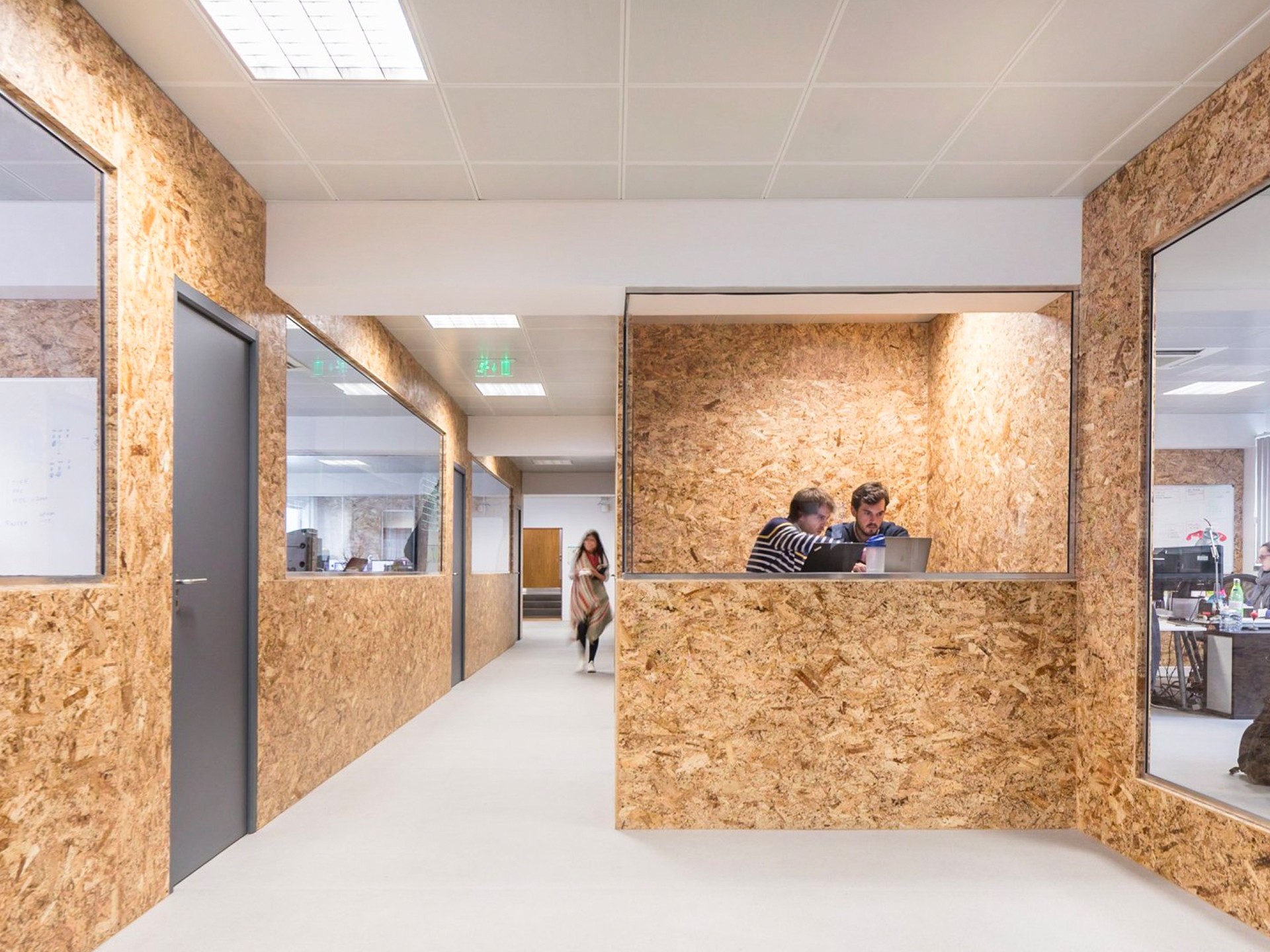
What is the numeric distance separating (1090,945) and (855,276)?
2.57 m

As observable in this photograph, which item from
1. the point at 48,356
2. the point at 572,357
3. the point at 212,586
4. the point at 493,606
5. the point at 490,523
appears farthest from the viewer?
the point at 490,523

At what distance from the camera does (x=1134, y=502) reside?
134 inches

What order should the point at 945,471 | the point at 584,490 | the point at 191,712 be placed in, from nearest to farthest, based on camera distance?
the point at 191,712
the point at 945,471
the point at 584,490

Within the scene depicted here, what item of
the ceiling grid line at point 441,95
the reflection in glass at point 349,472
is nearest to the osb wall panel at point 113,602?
the ceiling grid line at point 441,95

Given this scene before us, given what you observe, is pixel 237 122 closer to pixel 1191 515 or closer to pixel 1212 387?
pixel 1212 387

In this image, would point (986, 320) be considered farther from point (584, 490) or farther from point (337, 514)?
point (584, 490)

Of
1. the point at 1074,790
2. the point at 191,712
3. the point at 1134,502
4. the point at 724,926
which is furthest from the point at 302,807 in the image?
the point at 1134,502

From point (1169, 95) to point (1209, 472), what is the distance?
1.24 meters

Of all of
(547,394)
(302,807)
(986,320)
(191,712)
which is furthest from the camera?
(547,394)

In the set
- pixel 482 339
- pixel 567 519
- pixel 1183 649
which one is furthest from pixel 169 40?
pixel 567 519

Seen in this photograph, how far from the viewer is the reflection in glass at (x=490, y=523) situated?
987 centimetres

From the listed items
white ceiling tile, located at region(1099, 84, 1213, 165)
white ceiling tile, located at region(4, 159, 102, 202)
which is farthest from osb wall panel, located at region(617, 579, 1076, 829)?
white ceiling tile, located at region(4, 159, 102, 202)

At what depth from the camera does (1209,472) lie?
300 cm

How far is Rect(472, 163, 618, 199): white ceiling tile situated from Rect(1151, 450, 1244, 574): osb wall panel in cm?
231
